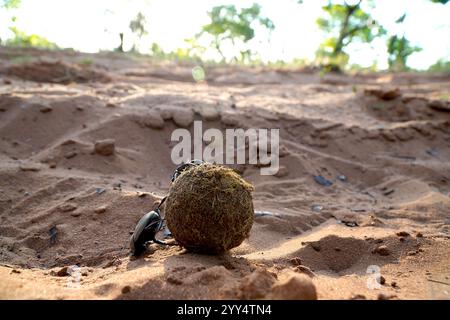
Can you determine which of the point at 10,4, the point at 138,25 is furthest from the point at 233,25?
the point at 10,4

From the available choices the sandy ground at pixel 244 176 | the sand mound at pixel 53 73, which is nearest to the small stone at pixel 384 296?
the sandy ground at pixel 244 176

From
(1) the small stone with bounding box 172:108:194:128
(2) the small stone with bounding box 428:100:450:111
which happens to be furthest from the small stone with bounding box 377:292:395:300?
(2) the small stone with bounding box 428:100:450:111

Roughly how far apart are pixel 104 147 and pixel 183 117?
1.34 m

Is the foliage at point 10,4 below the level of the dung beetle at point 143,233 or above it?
Answer: above

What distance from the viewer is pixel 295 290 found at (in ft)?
6.10

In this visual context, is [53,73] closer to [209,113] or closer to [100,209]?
[209,113]

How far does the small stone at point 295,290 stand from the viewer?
1.86 metres

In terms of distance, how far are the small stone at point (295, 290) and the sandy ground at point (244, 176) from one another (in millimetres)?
53

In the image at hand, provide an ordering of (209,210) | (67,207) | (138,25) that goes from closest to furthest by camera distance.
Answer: (209,210) → (67,207) → (138,25)

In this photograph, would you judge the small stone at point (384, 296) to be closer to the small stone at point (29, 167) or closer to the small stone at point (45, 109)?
the small stone at point (29, 167)

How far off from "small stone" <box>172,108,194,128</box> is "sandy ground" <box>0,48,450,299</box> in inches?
1.2

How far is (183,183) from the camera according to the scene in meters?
2.72
